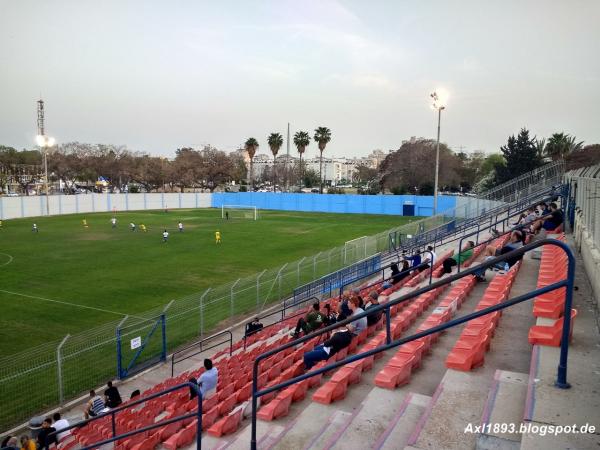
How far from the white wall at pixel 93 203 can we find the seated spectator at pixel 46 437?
6104cm

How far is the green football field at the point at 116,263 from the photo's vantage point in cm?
1902

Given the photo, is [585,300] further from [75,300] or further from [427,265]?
[75,300]

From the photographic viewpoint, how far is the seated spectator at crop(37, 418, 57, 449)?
848 centimetres

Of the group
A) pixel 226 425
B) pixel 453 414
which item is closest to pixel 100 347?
pixel 226 425

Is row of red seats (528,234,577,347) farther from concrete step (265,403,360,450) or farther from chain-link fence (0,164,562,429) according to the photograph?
chain-link fence (0,164,562,429)

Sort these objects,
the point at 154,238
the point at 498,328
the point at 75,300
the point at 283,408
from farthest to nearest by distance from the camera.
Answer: the point at 154,238 < the point at 75,300 < the point at 498,328 < the point at 283,408

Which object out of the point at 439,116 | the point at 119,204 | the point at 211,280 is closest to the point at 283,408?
the point at 211,280

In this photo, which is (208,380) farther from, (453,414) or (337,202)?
(337,202)

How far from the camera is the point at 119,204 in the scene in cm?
7462

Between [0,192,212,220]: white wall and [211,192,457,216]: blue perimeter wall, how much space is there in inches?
Answer: 223

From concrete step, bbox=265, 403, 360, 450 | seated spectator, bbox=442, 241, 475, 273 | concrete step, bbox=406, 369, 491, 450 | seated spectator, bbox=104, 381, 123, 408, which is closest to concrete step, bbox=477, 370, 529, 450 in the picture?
concrete step, bbox=406, 369, 491, 450

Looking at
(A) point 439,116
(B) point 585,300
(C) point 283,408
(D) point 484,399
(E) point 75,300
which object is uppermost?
(A) point 439,116

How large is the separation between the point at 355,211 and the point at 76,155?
2724 inches

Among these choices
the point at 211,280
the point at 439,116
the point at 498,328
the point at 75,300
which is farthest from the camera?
the point at 439,116
